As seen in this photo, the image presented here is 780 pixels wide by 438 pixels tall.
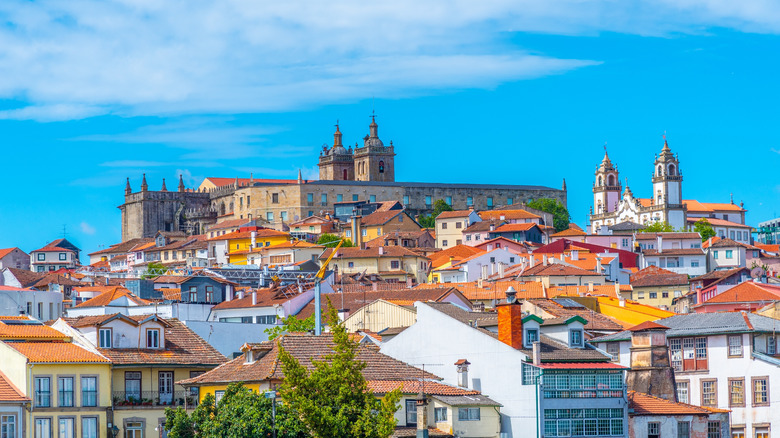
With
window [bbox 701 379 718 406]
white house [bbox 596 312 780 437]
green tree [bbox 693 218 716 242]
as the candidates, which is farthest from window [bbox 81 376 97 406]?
green tree [bbox 693 218 716 242]

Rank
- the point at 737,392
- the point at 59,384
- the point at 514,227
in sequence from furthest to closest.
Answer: the point at 514,227 → the point at 737,392 → the point at 59,384

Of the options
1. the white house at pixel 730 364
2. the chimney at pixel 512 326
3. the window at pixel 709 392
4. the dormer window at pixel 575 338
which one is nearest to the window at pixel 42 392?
the chimney at pixel 512 326

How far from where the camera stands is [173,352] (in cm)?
5288

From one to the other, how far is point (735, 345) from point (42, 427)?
24.5 metres

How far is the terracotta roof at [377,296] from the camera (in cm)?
7512

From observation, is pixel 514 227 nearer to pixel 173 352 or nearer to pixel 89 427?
pixel 173 352

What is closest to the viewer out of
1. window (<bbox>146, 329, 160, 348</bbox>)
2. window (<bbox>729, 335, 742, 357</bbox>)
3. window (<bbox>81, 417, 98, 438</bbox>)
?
window (<bbox>81, 417, 98, 438</bbox>)

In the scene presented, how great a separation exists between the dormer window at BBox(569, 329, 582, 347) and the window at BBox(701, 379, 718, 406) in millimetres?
6679

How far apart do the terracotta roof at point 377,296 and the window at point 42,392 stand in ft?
86.2

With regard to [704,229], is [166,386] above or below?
below

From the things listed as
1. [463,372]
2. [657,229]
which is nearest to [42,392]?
[463,372]

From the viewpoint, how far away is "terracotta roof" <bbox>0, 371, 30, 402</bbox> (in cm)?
4700

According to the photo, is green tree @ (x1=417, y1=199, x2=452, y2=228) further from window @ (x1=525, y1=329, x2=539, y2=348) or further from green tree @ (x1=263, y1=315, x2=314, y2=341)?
window @ (x1=525, y1=329, x2=539, y2=348)

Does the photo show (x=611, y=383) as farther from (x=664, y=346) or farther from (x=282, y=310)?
(x=282, y=310)
